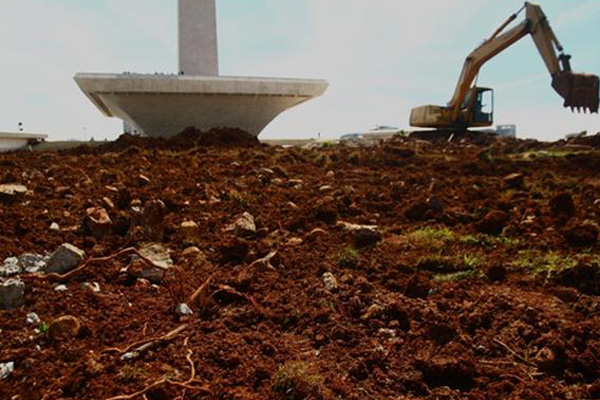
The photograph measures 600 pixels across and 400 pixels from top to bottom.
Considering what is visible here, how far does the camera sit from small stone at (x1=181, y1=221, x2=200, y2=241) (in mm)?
4750

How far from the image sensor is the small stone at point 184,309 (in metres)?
3.12

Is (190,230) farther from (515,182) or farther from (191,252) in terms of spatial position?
(515,182)

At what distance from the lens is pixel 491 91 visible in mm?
19219

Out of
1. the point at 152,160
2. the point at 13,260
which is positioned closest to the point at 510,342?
the point at 13,260

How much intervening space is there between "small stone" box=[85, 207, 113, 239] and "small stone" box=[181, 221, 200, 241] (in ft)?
2.21

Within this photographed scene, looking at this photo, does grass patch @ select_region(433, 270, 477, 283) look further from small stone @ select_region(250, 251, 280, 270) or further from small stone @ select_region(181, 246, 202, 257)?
small stone @ select_region(181, 246, 202, 257)

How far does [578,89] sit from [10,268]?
16623mm

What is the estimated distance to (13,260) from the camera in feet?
12.2

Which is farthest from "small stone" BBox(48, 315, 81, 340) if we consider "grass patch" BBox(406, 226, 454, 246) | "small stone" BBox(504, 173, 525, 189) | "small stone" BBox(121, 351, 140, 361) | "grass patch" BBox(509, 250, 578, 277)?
"small stone" BBox(504, 173, 525, 189)

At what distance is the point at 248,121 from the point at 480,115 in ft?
29.6

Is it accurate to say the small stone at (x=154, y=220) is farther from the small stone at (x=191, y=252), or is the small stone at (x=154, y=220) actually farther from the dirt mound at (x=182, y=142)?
the dirt mound at (x=182, y=142)

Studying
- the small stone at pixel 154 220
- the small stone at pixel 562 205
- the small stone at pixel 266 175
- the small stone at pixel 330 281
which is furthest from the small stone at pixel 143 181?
the small stone at pixel 562 205

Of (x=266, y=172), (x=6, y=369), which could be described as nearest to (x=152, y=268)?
(x=6, y=369)

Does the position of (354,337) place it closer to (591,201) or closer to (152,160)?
(591,201)
